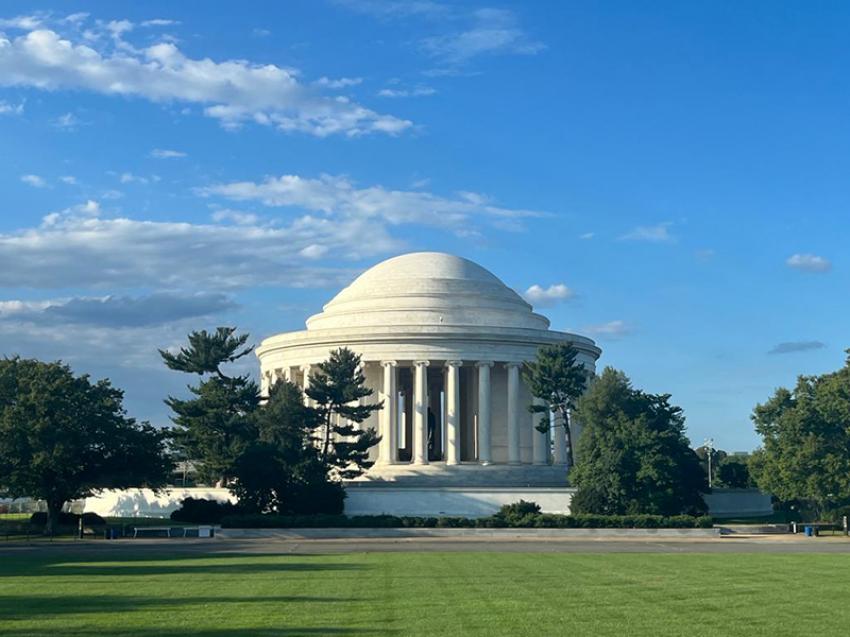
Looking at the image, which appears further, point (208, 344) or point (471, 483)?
point (471, 483)

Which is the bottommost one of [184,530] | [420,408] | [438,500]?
[184,530]

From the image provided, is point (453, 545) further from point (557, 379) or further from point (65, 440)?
point (557, 379)

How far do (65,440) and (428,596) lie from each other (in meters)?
47.2

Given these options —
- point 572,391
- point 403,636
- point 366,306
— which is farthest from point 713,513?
point 403,636

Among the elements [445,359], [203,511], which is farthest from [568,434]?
[203,511]

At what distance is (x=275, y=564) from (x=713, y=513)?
187 feet

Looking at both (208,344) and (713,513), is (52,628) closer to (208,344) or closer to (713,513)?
(208,344)

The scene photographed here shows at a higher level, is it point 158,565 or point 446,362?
point 446,362

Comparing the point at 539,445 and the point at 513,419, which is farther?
the point at 539,445

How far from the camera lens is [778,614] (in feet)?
88.6

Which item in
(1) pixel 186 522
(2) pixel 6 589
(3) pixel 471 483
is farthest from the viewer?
(3) pixel 471 483

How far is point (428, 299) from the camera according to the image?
102m

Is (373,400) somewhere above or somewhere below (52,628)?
above

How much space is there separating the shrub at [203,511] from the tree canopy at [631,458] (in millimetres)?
23864
